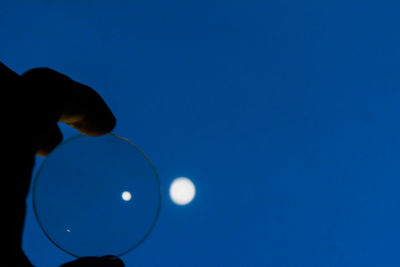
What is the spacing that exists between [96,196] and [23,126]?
119 cm

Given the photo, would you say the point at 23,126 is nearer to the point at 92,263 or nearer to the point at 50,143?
the point at 50,143

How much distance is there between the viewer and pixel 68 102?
2.61 meters

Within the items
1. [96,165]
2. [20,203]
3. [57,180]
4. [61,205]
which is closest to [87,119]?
[96,165]

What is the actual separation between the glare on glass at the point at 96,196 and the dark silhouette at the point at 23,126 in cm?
42

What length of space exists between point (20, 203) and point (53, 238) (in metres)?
1.21

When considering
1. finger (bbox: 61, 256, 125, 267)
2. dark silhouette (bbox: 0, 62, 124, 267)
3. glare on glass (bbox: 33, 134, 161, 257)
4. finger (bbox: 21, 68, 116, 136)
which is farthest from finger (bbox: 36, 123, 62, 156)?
finger (bbox: 61, 256, 125, 267)

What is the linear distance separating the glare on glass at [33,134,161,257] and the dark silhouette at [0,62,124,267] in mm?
424


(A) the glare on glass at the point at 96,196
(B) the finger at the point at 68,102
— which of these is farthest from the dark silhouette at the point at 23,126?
(A) the glare on glass at the point at 96,196

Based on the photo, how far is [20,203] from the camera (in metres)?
2.00

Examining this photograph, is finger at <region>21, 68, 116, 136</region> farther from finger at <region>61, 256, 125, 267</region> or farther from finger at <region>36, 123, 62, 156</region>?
finger at <region>61, 256, 125, 267</region>

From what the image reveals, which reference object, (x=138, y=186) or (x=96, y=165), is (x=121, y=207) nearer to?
(x=138, y=186)

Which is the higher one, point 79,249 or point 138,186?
point 138,186

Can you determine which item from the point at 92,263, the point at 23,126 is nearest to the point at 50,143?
the point at 23,126

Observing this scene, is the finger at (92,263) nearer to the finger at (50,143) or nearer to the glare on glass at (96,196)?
the glare on glass at (96,196)
